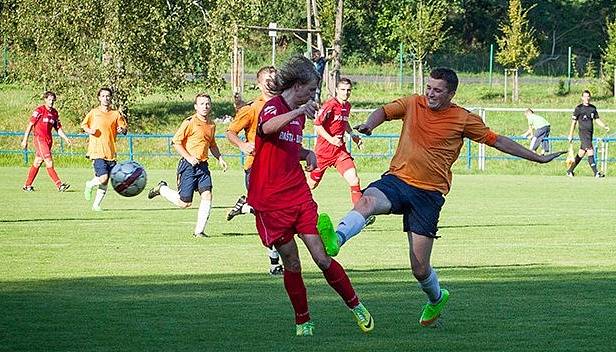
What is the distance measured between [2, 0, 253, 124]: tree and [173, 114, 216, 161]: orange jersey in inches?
1089

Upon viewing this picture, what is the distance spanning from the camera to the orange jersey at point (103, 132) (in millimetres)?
21016

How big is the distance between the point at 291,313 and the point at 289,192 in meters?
1.60

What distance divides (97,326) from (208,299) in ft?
5.79

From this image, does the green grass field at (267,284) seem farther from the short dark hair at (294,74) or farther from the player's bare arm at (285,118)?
the short dark hair at (294,74)

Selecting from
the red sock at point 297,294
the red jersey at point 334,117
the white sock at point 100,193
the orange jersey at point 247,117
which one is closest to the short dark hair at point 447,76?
the red sock at point 297,294

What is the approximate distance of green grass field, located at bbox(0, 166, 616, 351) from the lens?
8.21 metres

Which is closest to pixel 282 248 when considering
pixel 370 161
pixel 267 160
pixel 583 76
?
pixel 267 160

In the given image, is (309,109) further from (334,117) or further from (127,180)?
(334,117)

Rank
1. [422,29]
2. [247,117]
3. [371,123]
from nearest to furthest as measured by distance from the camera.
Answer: [371,123] → [247,117] → [422,29]

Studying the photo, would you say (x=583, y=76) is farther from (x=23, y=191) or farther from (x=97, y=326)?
(x=97, y=326)

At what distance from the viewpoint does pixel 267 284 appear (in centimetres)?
1162

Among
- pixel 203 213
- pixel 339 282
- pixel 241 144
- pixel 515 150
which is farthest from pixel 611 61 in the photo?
pixel 339 282

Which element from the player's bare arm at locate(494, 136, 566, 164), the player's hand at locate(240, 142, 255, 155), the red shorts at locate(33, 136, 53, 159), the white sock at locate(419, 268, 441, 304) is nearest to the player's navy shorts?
the white sock at locate(419, 268, 441, 304)

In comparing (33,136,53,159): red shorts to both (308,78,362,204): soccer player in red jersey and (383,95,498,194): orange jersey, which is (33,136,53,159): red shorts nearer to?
(308,78,362,204): soccer player in red jersey
